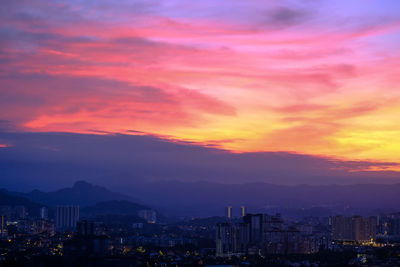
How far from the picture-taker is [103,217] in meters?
53.8

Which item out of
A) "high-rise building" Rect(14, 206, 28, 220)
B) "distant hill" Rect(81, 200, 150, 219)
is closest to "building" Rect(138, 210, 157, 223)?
"distant hill" Rect(81, 200, 150, 219)

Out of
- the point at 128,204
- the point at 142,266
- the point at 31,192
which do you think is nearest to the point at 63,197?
the point at 31,192

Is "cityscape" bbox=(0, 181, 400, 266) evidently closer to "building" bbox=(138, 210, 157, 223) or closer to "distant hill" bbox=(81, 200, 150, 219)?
"building" bbox=(138, 210, 157, 223)

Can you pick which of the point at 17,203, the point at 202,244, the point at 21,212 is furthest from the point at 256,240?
the point at 17,203

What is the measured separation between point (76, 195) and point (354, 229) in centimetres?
4832

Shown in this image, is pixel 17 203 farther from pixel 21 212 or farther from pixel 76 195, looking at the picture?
pixel 76 195

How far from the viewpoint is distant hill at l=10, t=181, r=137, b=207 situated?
72588mm

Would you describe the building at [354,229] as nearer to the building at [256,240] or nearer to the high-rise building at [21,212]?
the building at [256,240]

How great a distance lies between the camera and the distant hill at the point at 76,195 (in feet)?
238

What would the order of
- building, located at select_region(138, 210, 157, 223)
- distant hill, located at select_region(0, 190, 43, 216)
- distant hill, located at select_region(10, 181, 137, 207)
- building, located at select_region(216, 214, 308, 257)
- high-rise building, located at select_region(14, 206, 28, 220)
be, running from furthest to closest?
1. distant hill, located at select_region(10, 181, 137, 207)
2. building, located at select_region(138, 210, 157, 223)
3. distant hill, located at select_region(0, 190, 43, 216)
4. high-rise building, located at select_region(14, 206, 28, 220)
5. building, located at select_region(216, 214, 308, 257)

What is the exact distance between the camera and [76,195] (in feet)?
267

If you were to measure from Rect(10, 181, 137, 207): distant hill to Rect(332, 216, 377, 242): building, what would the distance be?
120ft

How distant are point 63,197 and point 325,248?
5202 centimetres

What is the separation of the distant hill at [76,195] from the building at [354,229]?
3654 cm
